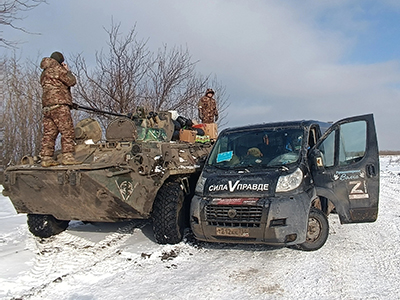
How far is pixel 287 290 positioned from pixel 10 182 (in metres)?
4.12

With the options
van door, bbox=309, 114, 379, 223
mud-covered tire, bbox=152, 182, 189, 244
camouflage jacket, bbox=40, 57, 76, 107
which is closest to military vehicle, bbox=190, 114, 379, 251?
van door, bbox=309, 114, 379, 223

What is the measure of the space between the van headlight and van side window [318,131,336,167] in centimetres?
67

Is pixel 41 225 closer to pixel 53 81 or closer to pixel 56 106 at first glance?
pixel 56 106

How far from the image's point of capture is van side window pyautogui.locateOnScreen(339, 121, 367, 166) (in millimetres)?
5270

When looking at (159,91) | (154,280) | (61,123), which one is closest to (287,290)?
(154,280)

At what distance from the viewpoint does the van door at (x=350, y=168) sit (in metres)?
5.11

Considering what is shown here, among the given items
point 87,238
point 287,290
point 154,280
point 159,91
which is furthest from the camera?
point 159,91

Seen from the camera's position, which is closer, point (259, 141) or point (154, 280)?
point (154, 280)

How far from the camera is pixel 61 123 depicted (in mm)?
5742

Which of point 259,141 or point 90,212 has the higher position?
point 259,141

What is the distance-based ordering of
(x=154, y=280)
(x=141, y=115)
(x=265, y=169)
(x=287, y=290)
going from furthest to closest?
(x=141, y=115) → (x=265, y=169) → (x=154, y=280) → (x=287, y=290)

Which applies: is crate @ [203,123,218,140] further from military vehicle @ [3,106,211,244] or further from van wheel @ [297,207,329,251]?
van wheel @ [297,207,329,251]

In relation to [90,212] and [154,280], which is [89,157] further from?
[154,280]

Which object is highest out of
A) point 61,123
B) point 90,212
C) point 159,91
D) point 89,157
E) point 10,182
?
point 159,91
